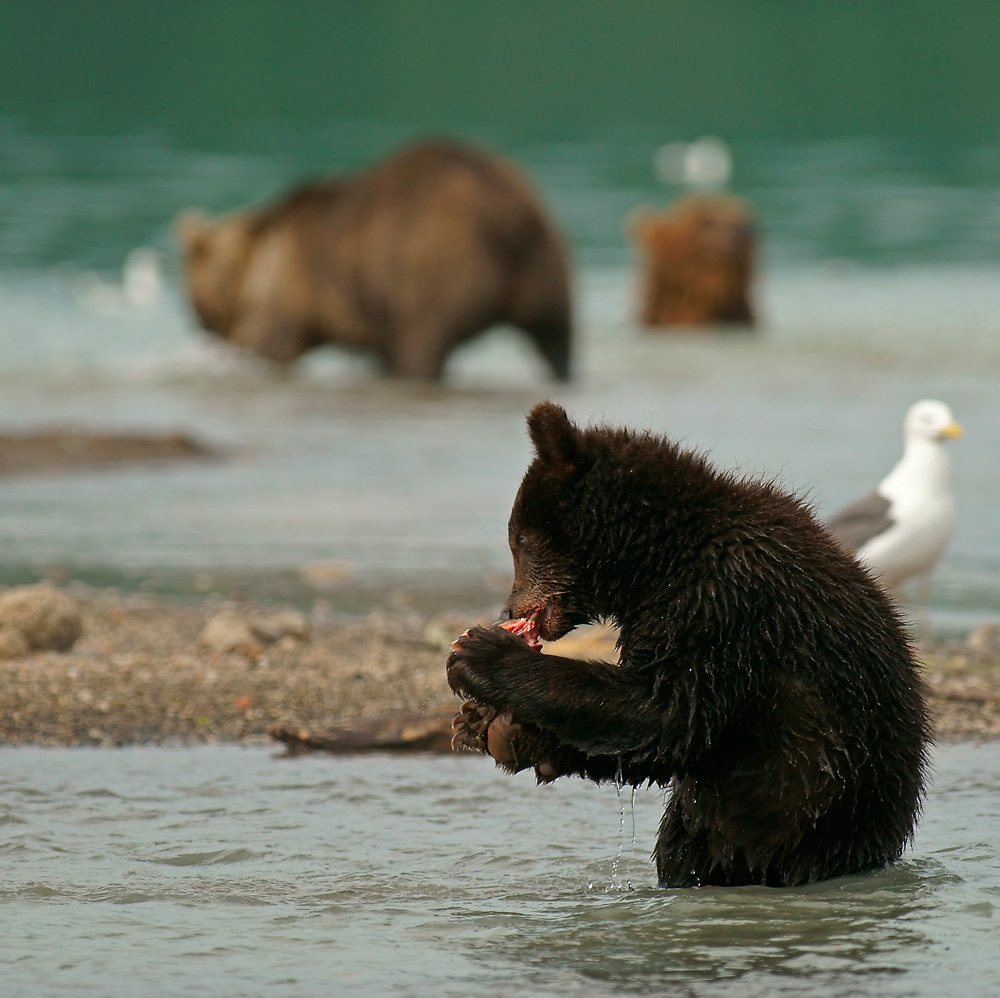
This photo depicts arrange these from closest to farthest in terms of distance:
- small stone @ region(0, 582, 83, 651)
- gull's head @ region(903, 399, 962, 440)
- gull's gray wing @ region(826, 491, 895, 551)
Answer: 1. small stone @ region(0, 582, 83, 651)
2. gull's gray wing @ region(826, 491, 895, 551)
3. gull's head @ region(903, 399, 962, 440)

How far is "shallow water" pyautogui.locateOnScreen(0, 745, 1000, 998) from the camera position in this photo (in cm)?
437

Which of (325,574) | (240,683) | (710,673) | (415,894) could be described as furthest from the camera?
(325,574)

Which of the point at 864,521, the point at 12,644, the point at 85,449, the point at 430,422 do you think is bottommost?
the point at 12,644

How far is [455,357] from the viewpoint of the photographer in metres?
19.3

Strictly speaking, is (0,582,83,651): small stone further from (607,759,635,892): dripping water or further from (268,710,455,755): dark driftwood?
(607,759,635,892): dripping water

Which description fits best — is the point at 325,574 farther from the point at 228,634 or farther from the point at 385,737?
the point at 385,737

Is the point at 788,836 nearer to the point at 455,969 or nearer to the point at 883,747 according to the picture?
the point at 883,747

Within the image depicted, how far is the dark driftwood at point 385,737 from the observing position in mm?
6430

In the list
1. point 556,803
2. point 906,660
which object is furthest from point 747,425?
point 906,660

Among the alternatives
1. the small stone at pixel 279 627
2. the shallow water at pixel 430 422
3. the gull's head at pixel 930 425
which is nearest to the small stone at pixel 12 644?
the small stone at pixel 279 627

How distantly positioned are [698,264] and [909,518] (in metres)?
11.3

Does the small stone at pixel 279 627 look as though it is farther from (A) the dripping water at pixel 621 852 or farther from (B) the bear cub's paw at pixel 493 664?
(B) the bear cub's paw at pixel 493 664

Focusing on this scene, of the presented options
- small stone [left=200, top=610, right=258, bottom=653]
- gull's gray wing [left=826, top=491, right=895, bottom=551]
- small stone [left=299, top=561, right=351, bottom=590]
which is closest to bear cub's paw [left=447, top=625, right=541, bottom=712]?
small stone [left=200, top=610, right=258, bottom=653]

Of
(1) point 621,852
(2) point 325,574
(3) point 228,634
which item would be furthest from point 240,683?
(2) point 325,574
